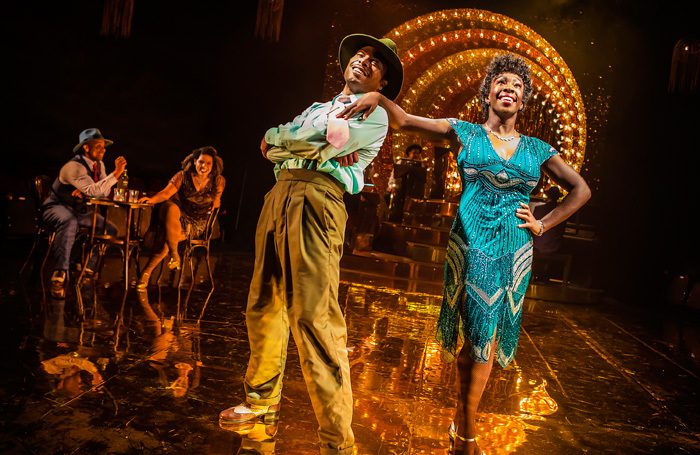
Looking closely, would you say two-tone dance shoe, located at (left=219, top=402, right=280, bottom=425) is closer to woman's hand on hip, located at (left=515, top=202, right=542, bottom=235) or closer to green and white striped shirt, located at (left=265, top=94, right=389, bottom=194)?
green and white striped shirt, located at (left=265, top=94, right=389, bottom=194)

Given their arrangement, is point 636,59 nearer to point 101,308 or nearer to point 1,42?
point 101,308

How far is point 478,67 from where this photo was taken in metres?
9.07

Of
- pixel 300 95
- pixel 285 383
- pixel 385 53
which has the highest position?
pixel 300 95

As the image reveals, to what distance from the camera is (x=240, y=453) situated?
6.30ft

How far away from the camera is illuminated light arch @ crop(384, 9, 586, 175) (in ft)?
28.3

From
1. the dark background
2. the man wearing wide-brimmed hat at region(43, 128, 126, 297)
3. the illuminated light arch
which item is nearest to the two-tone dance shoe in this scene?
the man wearing wide-brimmed hat at region(43, 128, 126, 297)

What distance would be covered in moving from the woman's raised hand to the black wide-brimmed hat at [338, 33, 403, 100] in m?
0.24

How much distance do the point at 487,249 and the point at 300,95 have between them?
6.84 metres

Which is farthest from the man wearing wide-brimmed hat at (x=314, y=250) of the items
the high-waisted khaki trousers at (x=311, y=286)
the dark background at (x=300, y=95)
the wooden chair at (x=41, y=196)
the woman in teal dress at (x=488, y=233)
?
the dark background at (x=300, y=95)

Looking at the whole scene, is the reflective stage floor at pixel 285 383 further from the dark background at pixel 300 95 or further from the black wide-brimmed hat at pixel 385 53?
the dark background at pixel 300 95

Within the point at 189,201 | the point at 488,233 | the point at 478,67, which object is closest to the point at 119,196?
the point at 189,201

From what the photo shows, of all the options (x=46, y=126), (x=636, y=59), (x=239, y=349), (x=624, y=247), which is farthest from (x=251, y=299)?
(x=636, y=59)

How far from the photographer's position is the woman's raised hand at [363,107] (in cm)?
184

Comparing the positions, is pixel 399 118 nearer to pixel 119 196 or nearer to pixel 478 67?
pixel 119 196
